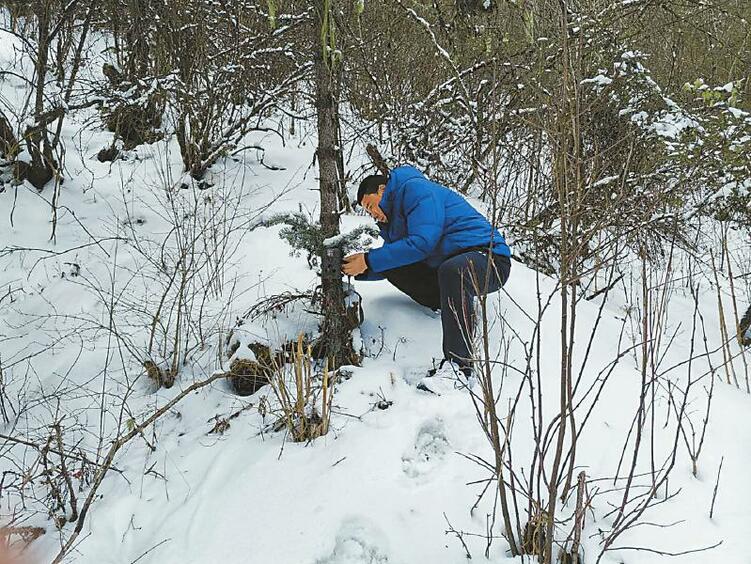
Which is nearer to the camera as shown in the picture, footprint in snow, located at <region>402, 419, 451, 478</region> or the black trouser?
footprint in snow, located at <region>402, 419, 451, 478</region>

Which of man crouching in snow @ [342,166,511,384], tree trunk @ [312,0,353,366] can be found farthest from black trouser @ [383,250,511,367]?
tree trunk @ [312,0,353,366]

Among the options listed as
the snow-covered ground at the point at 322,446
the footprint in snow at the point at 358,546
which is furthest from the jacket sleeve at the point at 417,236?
the footprint in snow at the point at 358,546

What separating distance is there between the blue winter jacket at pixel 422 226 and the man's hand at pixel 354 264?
0.12ft

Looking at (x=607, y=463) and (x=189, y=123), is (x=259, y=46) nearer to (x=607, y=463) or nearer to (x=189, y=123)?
(x=189, y=123)

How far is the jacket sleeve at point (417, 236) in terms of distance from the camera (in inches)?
108

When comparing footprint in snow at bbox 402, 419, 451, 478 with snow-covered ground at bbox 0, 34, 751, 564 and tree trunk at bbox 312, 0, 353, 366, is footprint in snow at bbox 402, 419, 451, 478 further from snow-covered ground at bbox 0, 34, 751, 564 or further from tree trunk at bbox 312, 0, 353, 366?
tree trunk at bbox 312, 0, 353, 366

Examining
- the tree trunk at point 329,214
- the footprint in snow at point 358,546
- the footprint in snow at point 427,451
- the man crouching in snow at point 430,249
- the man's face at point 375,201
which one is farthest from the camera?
the man's face at point 375,201

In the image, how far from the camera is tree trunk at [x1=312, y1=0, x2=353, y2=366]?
254 centimetres

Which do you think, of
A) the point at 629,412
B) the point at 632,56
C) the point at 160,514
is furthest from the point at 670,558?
the point at 632,56

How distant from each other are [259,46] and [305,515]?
4310 millimetres

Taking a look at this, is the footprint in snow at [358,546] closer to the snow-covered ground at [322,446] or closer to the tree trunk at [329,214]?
the snow-covered ground at [322,446]

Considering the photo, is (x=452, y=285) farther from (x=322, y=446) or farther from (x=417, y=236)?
Answer: (x=322, y=446)

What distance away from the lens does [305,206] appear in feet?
16.1

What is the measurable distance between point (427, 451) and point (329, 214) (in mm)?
1131
